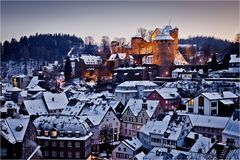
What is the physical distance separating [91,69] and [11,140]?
37083mm

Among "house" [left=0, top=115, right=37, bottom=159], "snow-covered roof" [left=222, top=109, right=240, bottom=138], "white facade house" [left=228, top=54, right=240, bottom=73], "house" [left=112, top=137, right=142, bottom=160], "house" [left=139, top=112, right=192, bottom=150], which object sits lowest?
"house" [left=112, top=137, right=142, bottom=160]

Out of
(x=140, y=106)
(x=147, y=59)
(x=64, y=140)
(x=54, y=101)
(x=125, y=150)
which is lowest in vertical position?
(x=125, y=150)

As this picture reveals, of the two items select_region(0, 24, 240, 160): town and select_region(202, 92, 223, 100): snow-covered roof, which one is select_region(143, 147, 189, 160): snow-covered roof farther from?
select_region(202, 92, 223, 100): snow-covered roof

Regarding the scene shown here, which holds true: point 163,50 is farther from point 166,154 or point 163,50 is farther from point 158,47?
point 166,154

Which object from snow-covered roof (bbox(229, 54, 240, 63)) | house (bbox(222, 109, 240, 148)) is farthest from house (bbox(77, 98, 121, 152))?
snow-covered roof (bbox(229, 54, 240, 63))

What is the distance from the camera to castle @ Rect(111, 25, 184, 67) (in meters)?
43.5

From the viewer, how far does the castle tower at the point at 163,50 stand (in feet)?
142

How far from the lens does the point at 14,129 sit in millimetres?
12984

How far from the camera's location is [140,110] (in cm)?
2475

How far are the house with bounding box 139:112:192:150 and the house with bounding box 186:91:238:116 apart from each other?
3.40 m

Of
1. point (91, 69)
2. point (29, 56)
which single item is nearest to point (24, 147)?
point (91, 69)

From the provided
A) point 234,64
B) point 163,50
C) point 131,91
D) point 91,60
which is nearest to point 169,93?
point 131,91

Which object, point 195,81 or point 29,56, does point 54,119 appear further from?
point 29,56

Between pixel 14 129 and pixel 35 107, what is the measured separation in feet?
51.1
